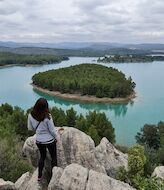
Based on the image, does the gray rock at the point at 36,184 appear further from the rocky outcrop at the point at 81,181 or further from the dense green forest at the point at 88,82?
the dense green forest at the point at 88,82

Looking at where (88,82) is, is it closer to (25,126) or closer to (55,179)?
(25,126)

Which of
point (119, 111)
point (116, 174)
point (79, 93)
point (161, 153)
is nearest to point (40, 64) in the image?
point (79, 93)

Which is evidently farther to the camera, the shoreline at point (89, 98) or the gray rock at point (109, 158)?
the shoreline at point (89, 98)

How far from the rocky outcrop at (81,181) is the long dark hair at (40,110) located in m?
1.46

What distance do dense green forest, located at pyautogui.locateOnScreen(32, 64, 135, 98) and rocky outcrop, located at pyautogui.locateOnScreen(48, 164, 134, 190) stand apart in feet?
206

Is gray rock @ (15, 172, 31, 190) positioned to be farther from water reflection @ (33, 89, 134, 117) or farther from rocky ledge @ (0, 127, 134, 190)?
water reflection @ (33, 89, 134, 117)

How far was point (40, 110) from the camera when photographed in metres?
8.97

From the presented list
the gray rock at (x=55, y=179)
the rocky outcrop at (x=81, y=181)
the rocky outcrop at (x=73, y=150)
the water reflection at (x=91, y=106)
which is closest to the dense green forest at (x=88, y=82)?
the water reflection at (x=91, y=106)

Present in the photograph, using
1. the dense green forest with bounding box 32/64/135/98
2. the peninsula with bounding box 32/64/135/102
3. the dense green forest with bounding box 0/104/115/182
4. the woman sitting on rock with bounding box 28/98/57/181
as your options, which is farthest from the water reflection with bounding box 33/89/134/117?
the woman sitting on rock with bounding box 28/98/57/181

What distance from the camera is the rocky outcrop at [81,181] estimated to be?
28.3ft

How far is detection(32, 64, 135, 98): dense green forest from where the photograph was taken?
238 ft

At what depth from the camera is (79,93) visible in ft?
248

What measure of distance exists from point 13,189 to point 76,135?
3.67 m

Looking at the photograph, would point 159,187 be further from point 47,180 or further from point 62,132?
point 62,132
